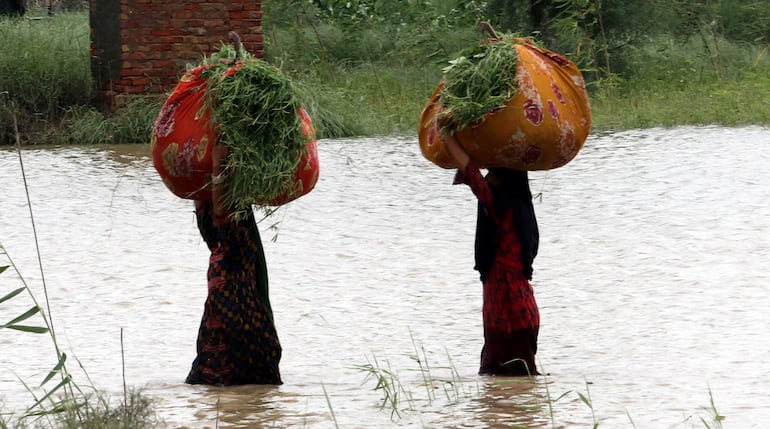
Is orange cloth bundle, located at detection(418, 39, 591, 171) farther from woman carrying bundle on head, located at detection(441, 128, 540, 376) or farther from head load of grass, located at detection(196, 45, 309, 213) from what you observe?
head load of grass, located at detection(196, 45, 309, 213)

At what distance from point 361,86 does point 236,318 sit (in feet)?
37.3

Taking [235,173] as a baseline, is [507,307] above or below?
below

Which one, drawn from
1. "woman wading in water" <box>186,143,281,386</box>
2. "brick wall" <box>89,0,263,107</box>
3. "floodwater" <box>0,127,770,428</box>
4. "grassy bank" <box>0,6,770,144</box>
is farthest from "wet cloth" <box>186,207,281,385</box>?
"brick wall" <box>89,0,263,107</box>

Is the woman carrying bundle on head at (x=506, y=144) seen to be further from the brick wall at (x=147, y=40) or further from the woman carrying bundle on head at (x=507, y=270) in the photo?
the brick wall at (x=147, y=40)

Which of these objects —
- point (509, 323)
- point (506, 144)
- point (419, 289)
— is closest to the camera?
point (506, 144)

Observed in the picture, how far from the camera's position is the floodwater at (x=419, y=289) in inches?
194

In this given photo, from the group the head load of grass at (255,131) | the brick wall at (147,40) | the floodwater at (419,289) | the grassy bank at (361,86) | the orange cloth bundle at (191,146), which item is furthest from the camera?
the brick wall at (147,40)

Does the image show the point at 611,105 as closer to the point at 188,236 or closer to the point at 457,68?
the point at 188,236

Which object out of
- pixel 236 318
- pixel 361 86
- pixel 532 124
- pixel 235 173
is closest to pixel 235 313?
pixel 236 318

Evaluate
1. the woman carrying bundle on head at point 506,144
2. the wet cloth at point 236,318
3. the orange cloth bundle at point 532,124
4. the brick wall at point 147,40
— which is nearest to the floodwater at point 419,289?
the wet cloth at point 236,318

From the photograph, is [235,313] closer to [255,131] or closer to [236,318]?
[236,318]

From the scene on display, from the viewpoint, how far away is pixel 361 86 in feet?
54.5

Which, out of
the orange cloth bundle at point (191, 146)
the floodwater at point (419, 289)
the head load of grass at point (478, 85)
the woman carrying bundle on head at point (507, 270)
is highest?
the head load of grass at point (478, 85)

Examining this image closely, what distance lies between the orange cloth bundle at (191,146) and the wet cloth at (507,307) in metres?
0.66
